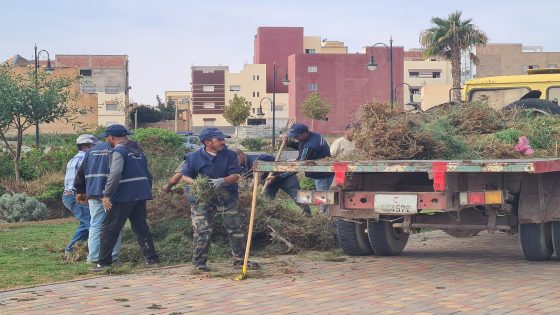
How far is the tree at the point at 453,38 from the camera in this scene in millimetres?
50094

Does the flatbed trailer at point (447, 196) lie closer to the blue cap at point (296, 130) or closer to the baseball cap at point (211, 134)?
the baseball cap at point (211, 134)

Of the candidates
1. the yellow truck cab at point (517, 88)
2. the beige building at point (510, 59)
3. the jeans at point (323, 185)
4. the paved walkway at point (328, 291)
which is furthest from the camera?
the beige building at point (510, 59)

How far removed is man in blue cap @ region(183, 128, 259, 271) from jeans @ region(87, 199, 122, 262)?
1098 mm

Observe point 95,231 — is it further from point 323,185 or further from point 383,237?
point 383,237

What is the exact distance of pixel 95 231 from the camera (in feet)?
34.5

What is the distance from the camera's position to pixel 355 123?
33.9ft

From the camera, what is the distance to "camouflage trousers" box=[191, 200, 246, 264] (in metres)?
9.99

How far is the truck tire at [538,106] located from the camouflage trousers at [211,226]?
142 inches

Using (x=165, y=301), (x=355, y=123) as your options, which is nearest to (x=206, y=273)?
(x=165, y=301)

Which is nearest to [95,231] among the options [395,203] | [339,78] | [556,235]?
[395,203]

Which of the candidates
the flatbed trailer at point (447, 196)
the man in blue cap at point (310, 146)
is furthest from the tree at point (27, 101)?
the flatbed trailer at point (447, 196)

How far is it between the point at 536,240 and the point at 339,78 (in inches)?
3444

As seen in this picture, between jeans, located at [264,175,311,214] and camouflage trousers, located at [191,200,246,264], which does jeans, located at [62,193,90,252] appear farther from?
jeans, located at [264,175,311,214]

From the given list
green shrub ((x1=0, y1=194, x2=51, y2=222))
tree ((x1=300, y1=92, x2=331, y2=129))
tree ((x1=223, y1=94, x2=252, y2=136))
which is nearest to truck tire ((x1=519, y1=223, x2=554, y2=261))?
green shrub ((x1=0, y1=194, x2=51, y2=222))
